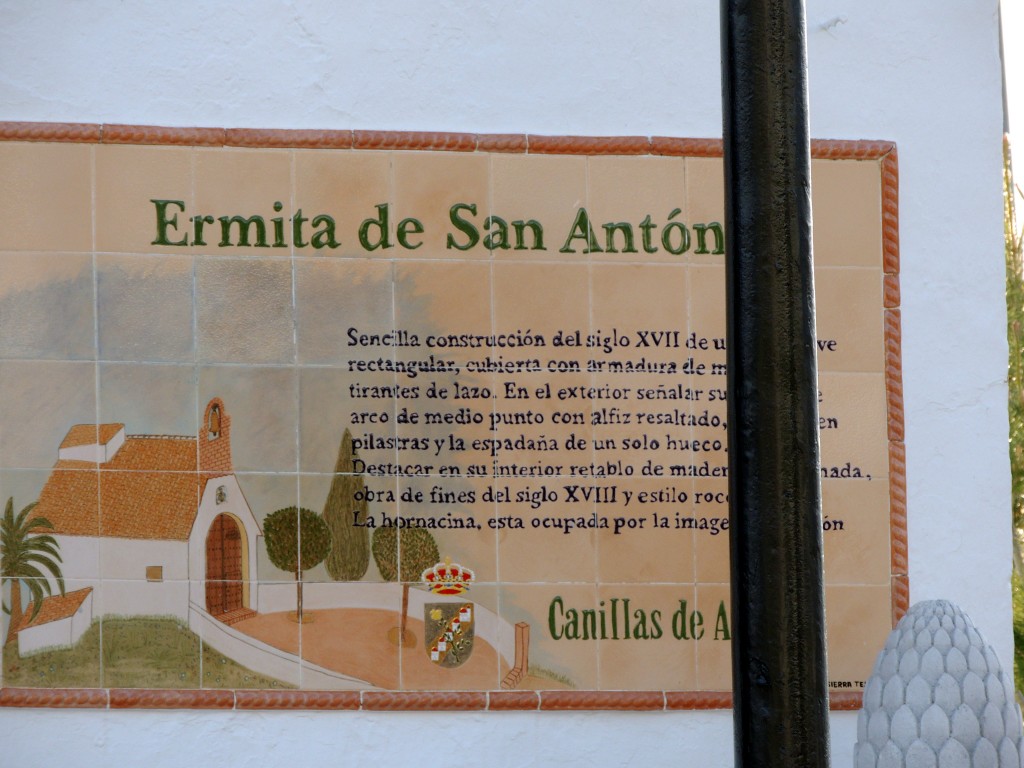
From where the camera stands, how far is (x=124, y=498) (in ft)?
13.3

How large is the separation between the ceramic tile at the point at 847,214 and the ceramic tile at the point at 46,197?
2.65 metres

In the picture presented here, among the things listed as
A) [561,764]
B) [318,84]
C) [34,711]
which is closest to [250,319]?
[318,84]

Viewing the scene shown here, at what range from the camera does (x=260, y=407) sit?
4.07 m

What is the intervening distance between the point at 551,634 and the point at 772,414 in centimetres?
227

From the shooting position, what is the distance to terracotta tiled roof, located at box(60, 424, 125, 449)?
4.05m

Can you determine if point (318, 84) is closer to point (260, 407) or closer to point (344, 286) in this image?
point (344, 286)

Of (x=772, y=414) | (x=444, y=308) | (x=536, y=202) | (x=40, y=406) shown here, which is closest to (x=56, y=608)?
(x=40, y=406)

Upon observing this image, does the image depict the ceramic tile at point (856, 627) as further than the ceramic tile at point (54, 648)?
Yes

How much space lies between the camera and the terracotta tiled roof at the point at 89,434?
4.05 m

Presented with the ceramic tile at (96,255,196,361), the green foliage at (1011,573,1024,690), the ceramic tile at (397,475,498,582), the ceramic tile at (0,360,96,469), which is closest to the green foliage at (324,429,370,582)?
the ceramic tile at (397,475,498,582)

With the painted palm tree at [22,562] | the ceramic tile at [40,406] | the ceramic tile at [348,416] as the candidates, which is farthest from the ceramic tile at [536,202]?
the painted palm tree at [22,562]

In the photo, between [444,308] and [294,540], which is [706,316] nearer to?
[444,308]

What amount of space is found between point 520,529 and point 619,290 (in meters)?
0.93

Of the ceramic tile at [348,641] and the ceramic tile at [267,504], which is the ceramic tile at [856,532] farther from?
the ceramic tile at [267,504]
